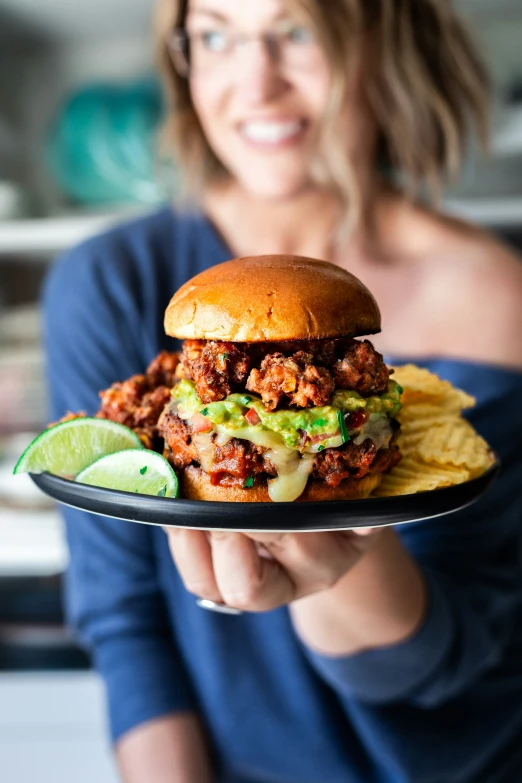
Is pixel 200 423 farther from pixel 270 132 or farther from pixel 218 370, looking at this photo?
pixel 270 132

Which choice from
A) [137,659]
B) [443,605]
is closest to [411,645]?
[443,605]

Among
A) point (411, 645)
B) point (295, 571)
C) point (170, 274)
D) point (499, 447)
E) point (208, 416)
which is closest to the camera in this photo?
point (208, 416)

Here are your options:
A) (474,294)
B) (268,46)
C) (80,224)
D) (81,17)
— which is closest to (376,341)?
(474,294)

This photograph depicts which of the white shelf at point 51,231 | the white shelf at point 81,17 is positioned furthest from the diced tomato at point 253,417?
the white shelf at point 81,17

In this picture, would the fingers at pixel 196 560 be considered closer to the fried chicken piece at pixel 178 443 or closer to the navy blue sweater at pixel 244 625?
the fried chicken piece at pixel 178 443

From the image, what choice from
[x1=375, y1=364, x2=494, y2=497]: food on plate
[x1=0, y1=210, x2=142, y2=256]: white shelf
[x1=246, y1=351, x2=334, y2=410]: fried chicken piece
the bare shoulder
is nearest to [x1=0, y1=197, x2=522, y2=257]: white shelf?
[x1=0, y1=210, x2=142, y2=256]: white shelf

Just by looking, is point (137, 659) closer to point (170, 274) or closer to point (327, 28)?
point (170, 274)

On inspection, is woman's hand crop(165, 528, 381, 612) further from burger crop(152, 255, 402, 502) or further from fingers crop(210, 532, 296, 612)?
burger crop(152, 255, 402, 502)

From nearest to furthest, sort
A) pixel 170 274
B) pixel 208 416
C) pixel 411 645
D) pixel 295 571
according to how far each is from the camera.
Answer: pixel 208 416, pixel 295 571, pixel 411 645, pixel 170 274
